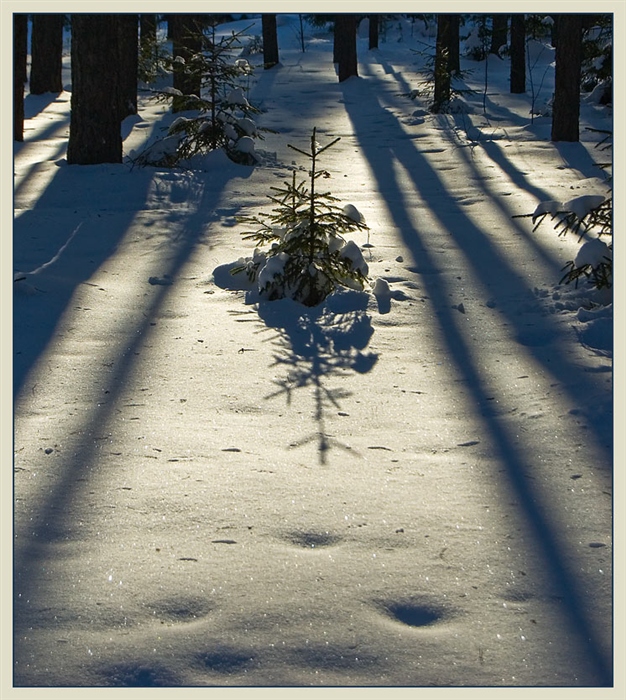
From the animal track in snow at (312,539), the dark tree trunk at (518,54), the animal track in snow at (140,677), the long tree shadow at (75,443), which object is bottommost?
the animal track in snow at (140,677)

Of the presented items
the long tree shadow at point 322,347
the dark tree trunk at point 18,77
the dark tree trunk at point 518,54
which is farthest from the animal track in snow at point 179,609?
the dark tree trunk at point 518,54

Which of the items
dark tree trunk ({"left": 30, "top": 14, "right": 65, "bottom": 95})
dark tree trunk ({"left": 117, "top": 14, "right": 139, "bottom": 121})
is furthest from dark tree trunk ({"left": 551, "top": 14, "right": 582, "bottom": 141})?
dark tree trunk ({"left": 30, "top": 14, "right": 65, "bottom": 95})

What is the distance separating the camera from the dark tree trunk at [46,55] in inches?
685

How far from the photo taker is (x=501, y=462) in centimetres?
337

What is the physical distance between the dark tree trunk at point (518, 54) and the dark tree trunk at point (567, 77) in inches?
258

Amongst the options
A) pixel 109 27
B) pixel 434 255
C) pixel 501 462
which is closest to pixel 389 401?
pixel 501 462

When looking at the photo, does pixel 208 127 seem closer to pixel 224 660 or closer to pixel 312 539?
pixel 312 539

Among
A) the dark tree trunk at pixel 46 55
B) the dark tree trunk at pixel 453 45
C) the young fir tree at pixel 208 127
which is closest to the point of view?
the young fir tree at pixel 208 127

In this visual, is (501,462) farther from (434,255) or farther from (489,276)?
(434,255)

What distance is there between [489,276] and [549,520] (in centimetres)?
330

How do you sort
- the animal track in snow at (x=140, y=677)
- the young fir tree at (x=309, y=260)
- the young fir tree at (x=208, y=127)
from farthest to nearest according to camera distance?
1. the young fir tree at (x=208, y=127)
2. the young fir tree at (x=309, y=260)
3. the animal track in snow at (x=140, y=677)

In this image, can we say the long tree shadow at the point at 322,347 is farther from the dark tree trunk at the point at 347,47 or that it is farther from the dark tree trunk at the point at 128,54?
the dark tree trunk at the point at 347,47

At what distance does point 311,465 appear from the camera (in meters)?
3.37

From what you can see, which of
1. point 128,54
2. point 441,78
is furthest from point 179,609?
point 441,78
